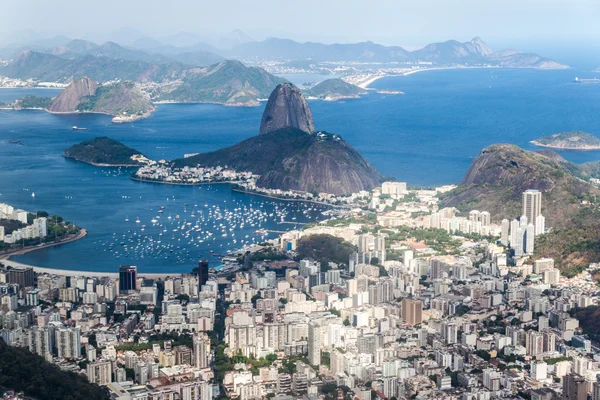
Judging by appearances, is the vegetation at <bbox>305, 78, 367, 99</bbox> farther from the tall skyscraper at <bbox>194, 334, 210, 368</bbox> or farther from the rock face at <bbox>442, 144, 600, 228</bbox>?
the tall skyscraper at <bbox>194, 334, 210, 368</bbox>

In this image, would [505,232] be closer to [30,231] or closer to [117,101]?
[30,231]

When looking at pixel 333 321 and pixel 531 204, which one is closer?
pixel 333 321

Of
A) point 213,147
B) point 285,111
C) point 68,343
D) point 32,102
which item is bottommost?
point 68,343

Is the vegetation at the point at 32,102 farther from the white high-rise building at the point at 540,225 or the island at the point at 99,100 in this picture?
the white high-rise building at the point at 540,225

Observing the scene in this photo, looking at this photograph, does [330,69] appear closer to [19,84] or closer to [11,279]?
[19,84]

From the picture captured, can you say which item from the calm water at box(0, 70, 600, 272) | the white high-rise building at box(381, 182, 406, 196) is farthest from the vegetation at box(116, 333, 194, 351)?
the white high-rise building at box(381, 182, 406, 196)

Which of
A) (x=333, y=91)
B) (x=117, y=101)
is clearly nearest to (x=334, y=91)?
(x=333, y=91)
